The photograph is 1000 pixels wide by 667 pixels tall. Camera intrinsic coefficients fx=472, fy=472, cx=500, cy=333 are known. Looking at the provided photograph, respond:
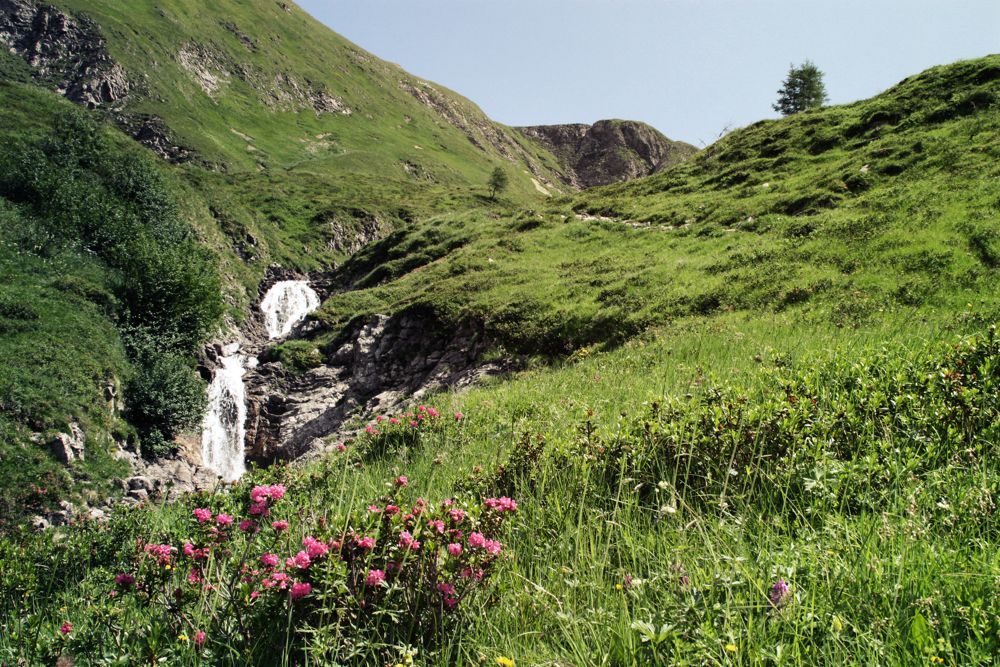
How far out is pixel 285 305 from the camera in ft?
140

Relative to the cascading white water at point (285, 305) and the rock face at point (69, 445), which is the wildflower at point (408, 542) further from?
the cascading white water at point (285, 305)

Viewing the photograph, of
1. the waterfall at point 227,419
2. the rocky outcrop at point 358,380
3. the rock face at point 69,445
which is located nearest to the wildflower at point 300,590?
the rocky outcrop at point 358,380

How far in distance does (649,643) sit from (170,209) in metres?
41.6

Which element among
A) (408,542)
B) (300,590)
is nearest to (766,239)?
(408,542)

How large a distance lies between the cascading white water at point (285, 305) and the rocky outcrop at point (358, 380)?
44.2 feet

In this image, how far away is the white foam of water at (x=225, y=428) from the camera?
24.2m

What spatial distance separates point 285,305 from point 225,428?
1949cm

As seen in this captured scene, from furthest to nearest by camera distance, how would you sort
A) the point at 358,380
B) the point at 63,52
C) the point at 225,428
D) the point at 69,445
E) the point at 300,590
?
the point at 63,52
the point at 225,428
the point at 358,380
the point at 69,445
the point at 300,590

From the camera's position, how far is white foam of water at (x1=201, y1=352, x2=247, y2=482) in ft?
79.3

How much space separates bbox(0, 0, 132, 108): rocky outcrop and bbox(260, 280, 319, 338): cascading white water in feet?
230

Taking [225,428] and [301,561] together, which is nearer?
[301,561]

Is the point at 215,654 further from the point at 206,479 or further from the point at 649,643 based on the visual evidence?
the point at 206,479

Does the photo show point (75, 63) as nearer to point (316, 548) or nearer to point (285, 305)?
point (285, 305)

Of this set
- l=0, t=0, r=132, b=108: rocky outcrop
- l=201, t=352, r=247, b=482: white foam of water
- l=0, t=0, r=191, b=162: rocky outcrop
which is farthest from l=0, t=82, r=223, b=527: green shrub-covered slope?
l=0, t=0, r=132, b=108: rocky outcrop
